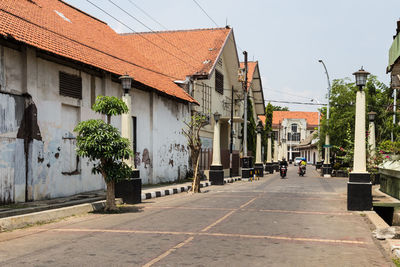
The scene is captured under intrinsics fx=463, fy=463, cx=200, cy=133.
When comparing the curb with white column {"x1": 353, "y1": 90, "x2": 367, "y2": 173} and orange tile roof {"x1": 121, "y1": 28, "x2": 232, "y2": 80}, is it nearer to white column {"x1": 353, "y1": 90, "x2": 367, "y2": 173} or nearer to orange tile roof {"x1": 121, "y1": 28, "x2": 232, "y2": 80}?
white column {"x1": 353, "y1": 90, "x2": 367, "y2": 173}

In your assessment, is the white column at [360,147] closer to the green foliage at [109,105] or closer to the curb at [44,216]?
the green foliage at [109,105]

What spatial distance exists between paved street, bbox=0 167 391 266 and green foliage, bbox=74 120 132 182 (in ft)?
3.95

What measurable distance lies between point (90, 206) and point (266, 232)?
5.65m

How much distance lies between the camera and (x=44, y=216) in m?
10.7

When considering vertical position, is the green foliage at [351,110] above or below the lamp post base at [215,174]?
above

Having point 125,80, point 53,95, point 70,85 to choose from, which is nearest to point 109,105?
point 125,80

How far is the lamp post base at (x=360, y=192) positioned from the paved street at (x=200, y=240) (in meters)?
0.57

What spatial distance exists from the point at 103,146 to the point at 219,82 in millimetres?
24769

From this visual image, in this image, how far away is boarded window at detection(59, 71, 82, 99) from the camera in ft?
50.6

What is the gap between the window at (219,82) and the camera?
116 feet

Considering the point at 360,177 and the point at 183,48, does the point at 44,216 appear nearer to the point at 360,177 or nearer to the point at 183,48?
the point at 360,177

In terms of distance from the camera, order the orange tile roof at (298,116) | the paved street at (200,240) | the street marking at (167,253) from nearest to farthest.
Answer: the street marking at (167,253), the paved street at (200,240), the orange tile roof at (298,116)

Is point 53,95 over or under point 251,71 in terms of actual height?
under

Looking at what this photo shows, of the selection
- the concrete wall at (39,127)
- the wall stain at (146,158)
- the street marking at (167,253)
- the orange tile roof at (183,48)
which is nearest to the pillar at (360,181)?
the street marking at (167,253)
